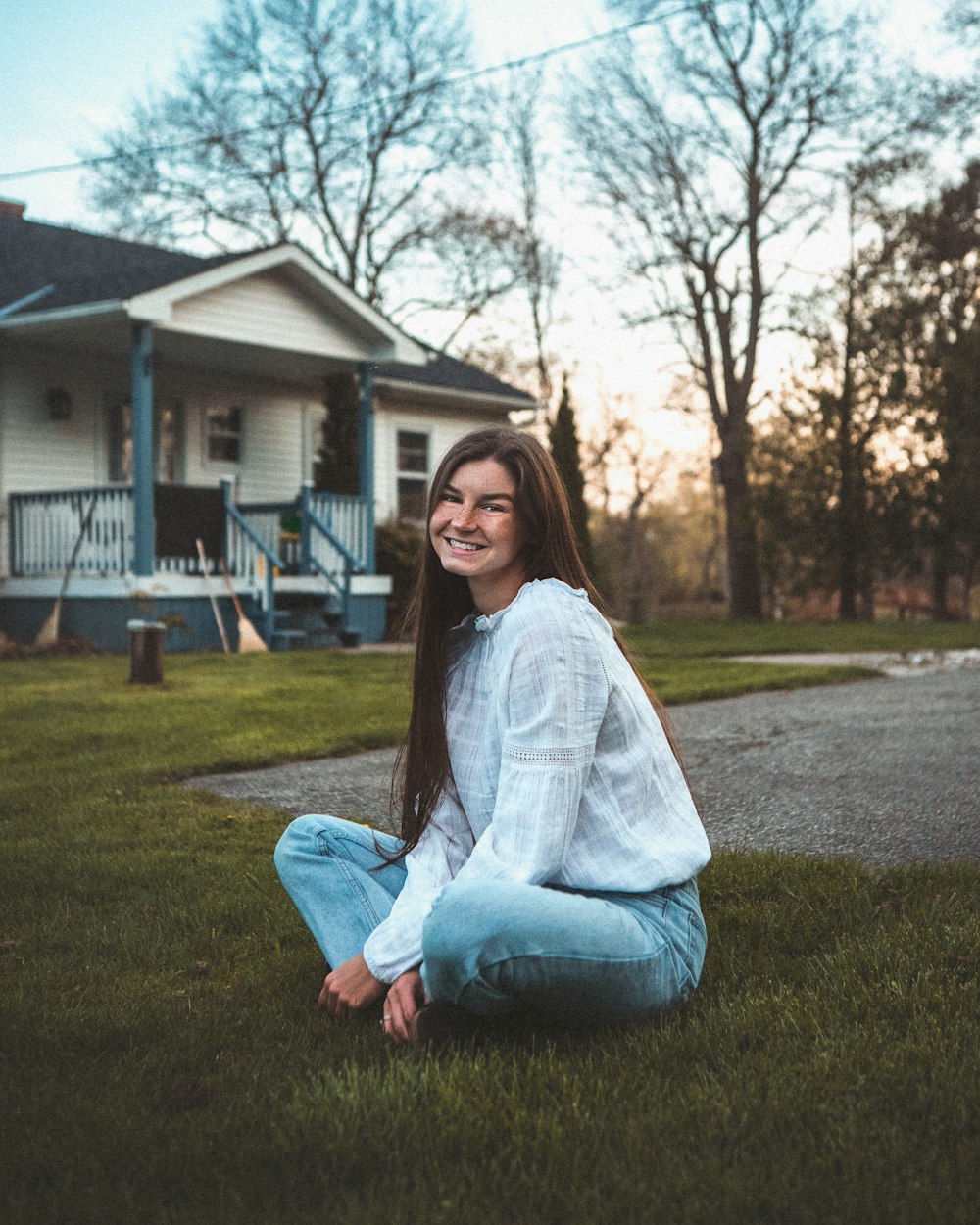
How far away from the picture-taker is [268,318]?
1548 centimetres

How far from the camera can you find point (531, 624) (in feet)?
8.39

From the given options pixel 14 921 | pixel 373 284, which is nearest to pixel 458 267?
pixel 373 284

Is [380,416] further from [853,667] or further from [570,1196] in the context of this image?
[570,1196]

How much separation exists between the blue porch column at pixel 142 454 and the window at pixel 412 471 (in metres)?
6.35

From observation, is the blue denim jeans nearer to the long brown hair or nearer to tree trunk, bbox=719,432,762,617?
the long brown hair

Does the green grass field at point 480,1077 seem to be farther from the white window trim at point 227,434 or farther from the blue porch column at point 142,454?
the white window trim at point 227,434

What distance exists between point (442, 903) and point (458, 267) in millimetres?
29082

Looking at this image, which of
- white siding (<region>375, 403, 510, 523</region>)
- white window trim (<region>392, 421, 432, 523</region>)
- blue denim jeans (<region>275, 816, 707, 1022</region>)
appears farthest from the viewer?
white window trim (<region>392, 421, 432, 523</region>)

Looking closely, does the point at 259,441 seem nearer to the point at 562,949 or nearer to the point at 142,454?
the point at 142,454

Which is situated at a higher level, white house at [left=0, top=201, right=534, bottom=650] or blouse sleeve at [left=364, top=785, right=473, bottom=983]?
white house at [left=0, top=201, right=534, bottom=650]

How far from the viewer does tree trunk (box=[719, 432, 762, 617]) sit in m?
25.3

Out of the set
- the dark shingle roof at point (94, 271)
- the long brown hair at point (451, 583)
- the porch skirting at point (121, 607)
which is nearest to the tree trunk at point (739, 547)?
the dark shingle roof at point (94, 271)

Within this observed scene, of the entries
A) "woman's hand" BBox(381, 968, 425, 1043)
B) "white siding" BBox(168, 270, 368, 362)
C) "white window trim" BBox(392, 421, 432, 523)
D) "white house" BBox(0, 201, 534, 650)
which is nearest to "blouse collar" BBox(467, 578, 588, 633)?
"woman's hand" BBox(381, 968, 425, 1043)

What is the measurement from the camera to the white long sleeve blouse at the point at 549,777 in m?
2.50
